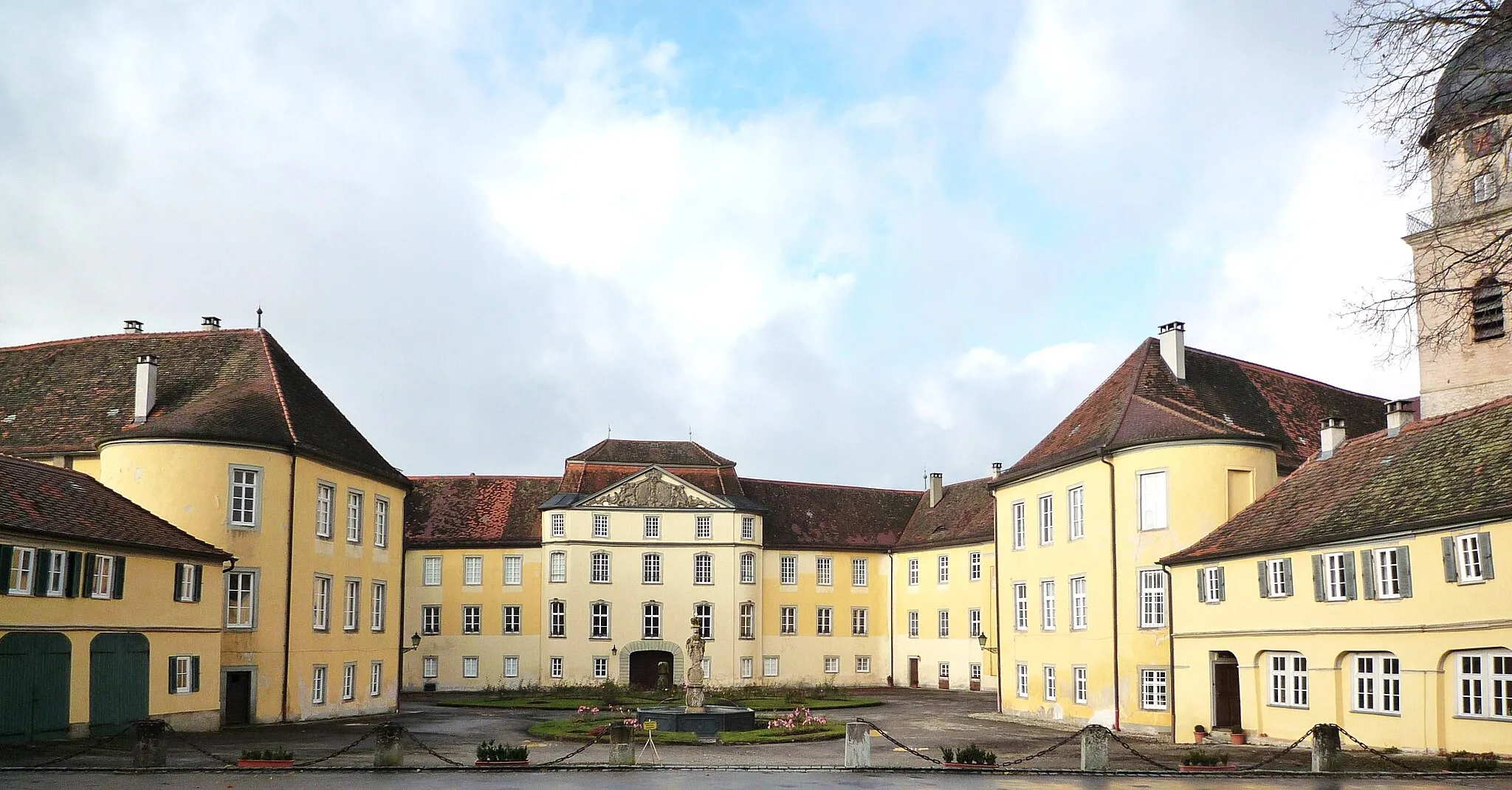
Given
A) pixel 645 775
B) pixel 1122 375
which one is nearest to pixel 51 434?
pixel 645 775

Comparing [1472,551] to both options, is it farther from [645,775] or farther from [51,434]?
[51,434]

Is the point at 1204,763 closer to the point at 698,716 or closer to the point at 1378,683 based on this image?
the point at 1378,683

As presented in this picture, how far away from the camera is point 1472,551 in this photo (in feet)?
74.2

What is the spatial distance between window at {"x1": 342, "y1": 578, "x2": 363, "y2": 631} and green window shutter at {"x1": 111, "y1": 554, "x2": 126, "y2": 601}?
Result: 33.9 feet

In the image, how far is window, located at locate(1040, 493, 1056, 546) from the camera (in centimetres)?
3878

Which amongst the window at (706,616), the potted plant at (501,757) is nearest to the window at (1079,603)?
the potted plant at (501,757)

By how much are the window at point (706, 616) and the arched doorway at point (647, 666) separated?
1.95 m

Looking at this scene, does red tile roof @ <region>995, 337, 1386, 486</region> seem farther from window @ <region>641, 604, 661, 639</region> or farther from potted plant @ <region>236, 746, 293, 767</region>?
window @ <region>641, 604, 661, 639</region>

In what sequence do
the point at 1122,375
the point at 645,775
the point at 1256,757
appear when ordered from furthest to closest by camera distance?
1. the point at 1122,375
2. the point at 1256,757
3. the point at 645,775

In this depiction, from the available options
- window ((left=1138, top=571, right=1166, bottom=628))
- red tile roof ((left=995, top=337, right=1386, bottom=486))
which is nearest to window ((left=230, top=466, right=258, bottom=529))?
red tile roof ((left=995, top=337, right=1386, bottom=486))

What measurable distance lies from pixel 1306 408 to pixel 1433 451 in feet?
46.0

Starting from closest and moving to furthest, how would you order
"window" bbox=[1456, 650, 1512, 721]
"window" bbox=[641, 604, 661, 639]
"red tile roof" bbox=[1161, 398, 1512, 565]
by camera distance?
"window" bbox=[1456, 650, 1512, 721] → "red tile roof" bbox=[1161, 398, 1512, 565] → "window" bbox=[641, 604, 661, 639]

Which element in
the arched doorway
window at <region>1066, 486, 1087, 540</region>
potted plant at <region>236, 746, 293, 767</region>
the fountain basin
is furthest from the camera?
the arched doorway

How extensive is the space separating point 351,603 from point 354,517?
2630 millimetres
